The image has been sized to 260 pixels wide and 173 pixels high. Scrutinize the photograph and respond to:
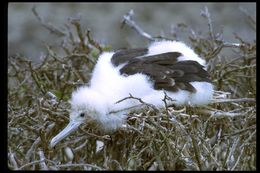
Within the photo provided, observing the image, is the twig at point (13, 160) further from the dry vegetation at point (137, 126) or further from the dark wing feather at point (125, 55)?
the dark wing feather at point (125, 55)

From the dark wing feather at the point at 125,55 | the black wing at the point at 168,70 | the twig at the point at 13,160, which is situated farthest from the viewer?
the dark wing feather at the point at 125,55

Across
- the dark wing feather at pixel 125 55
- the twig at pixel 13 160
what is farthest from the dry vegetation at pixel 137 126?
the dark wing feather at pixel 125 55

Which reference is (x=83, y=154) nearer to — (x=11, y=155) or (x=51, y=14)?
(x=11, y=155)

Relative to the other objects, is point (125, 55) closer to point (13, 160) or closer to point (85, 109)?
point (85, 109)

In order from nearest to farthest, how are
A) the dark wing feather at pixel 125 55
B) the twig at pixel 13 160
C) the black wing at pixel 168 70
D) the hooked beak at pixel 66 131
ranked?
the twig at pixel 13 160, the hooked beak at pixel 66 131, the black wing at pixel 168 70, the dark wing feather at pixel 125 55

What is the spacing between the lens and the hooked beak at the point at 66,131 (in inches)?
91.8

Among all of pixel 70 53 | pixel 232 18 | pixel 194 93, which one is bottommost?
pixel 194 93

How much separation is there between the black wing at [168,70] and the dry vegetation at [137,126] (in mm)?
90

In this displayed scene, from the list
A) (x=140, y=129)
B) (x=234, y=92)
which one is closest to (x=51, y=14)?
(x=234, y=92)

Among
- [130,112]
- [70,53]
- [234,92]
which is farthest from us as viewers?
[70,53]

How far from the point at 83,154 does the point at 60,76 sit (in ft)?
1.66

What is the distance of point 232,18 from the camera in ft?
16.3

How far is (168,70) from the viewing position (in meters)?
2.50

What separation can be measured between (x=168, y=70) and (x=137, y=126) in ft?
0.89
